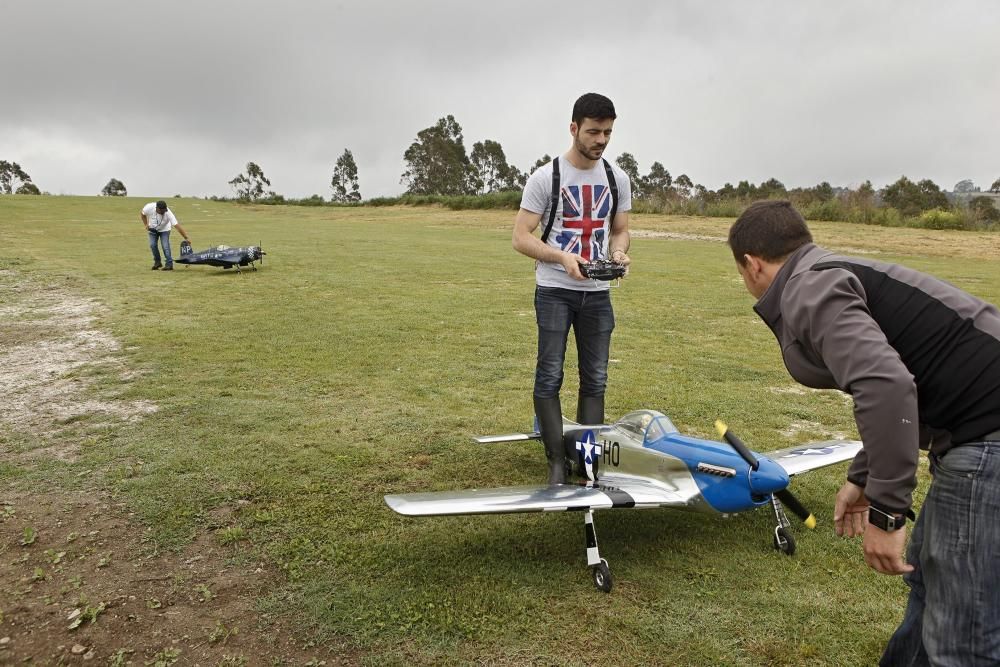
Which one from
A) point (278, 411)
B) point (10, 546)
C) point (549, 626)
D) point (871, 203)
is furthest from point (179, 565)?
point (871, 203)

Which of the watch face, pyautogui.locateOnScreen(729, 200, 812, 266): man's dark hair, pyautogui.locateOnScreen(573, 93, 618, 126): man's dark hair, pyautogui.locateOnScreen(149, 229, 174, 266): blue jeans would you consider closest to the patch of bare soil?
the watch face

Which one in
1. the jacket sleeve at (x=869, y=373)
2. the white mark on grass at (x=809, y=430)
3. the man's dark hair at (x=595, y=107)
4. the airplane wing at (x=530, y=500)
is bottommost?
the white mark on grass at (x=809, y=430)

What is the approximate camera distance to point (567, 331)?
16.3ft

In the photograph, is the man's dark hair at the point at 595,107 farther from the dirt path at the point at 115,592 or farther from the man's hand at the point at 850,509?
the dirt path at the point at 115,592

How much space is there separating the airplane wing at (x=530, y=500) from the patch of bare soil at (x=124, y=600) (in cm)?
83

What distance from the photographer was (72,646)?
3260mm

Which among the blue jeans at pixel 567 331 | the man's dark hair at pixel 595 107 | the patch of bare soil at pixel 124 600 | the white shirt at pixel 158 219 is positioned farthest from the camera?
the white shirt at pixel 158 219

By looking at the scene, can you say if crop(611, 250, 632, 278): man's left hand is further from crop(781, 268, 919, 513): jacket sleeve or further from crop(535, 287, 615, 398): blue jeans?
crop(781, 268, 919, 513): jacket sleeve

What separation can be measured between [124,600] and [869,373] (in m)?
3.81

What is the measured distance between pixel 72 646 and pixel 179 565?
0.76 m

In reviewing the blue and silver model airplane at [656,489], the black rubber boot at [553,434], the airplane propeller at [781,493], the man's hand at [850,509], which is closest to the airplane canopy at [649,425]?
the blue and silver model airplane at [656,489]

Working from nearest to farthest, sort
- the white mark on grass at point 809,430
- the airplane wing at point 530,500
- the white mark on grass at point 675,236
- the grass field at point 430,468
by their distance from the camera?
the grass field at point 430,468
the airplane wing at point 530,500
the white mark on grass at point 809,430
the white mark on grass at point 675,236

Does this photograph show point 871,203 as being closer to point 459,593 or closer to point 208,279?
point 208,279

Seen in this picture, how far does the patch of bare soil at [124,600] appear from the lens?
322 centimetres
